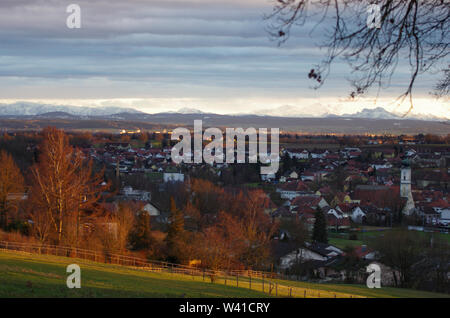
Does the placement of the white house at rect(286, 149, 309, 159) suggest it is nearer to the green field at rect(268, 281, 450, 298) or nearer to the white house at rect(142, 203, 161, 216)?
the white house at rect(142, 203, 161, 216)

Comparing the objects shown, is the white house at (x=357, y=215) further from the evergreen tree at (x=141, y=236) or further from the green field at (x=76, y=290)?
the green field at (x=76, y=290)

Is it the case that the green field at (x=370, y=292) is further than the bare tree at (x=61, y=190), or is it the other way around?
the bare tree at (x=61, y=190)

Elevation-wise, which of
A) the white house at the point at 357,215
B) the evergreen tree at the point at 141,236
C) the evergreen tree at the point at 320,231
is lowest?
the white house at the point at 357,215

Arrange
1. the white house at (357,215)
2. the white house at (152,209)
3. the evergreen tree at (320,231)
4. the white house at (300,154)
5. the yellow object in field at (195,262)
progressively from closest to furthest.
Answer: the yellow object in field at (195,262)
the evergreen tree at (320,231)
the white house at (152,209)
the white house at (357,215)
the white house at (300,154)

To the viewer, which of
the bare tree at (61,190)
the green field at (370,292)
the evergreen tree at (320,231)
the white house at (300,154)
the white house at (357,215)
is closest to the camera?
the green field at (370,292)

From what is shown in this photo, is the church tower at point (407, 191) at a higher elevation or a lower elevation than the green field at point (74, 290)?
lower

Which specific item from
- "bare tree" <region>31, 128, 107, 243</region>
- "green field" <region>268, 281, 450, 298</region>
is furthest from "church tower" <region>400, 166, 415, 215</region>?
"bare tree" <region>31, 128, 107, 243</region>

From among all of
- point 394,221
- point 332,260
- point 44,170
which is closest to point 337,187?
point 394,221

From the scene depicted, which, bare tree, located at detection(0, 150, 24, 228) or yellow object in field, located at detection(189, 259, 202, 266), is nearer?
yellow object in field, located at detection(189, 259, 202, 266)

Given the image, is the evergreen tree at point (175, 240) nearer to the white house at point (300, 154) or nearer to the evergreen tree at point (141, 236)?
the evergreen tree at point (141, 236)

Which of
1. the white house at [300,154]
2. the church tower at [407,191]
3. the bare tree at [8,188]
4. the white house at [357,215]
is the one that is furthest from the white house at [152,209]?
the white house at [300,154]
